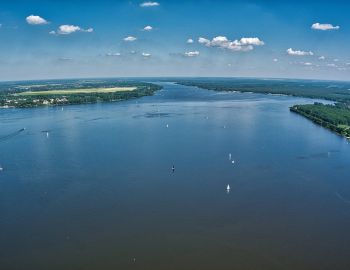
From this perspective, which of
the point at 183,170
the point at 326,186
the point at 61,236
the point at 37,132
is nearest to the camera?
the point at 61,236

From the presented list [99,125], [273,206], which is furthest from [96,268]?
[99,125]

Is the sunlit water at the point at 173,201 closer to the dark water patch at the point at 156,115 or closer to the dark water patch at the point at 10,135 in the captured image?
the dark water patch at the point at 10,135

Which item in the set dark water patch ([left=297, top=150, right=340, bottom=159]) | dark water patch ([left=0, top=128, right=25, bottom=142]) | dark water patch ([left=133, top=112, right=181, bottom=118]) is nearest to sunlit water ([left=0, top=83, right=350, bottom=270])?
dark water patch ([left=297, top=150, right=340, bottom=159])

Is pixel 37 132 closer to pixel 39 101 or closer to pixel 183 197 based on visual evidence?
pixel 183 197

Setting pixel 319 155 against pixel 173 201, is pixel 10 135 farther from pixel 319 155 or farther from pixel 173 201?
pixel 319 155

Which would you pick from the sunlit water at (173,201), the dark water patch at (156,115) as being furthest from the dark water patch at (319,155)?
the dark water patch at (156,115)

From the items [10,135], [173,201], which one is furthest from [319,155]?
[10,135]

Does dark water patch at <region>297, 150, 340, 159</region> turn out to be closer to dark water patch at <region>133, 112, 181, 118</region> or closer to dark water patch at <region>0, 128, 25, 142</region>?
dark water patch at <region>133, 112, 181, 118</region>

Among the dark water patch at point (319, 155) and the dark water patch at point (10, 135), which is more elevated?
the dark water patch at point (10, 135)
